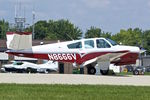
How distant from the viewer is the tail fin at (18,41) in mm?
28984

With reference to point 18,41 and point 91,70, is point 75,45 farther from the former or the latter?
point 18,41

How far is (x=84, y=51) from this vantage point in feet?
94.7

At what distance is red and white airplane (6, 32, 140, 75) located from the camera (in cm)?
2872

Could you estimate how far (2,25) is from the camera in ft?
511

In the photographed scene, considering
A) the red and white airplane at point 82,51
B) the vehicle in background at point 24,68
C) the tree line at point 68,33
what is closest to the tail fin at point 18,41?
the red and white airplane at point 82,51

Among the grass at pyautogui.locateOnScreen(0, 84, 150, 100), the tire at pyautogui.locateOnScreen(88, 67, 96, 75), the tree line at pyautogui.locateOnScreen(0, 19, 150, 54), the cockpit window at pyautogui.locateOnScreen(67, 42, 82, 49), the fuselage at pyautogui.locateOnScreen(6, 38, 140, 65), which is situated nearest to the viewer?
the grass at pyautogui.locateOnScreen(0, 84, 150, 100)

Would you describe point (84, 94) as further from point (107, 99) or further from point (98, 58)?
point (98, 58)

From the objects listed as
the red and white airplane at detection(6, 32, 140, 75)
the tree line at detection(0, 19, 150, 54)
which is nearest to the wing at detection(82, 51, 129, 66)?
the red and white airplane at detection(6, 32, 140, 75)

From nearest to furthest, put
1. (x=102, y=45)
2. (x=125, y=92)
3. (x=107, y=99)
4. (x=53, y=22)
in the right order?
(x=107, y=99) → (x=125, y=92) → (x=102, y=45) → (x=53, y=22)

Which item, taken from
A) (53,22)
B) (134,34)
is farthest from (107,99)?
(53,22)

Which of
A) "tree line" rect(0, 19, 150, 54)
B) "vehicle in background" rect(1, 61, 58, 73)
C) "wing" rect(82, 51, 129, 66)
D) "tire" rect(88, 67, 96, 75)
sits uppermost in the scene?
"tree line" rect(0, 19, 150, 54)

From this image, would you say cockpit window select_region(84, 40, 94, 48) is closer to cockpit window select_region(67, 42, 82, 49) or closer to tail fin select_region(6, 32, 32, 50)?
cockpit window select_region(67, 42, 82, 49)

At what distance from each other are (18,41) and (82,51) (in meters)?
4.19

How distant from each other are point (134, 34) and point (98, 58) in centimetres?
12126
